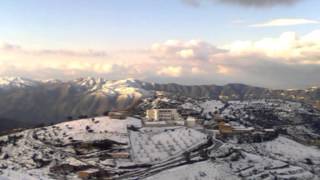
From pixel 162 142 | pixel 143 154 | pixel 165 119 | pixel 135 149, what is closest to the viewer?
pixel 143 154

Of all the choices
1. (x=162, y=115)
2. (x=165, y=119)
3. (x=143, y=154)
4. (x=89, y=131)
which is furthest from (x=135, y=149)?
(x=162, y=115)

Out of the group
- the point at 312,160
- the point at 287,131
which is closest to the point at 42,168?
the point at 312,160

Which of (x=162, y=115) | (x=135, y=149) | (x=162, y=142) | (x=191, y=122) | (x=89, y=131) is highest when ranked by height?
(x=162, y=115)

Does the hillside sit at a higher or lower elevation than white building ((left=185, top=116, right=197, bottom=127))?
lower

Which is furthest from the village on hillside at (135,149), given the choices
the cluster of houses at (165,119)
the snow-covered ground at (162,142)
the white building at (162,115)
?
the white building at (162,115)

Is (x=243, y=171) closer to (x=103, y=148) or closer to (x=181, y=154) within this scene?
(x=181, y=154)

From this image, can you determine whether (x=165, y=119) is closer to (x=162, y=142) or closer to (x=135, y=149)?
(x=162, y=142)

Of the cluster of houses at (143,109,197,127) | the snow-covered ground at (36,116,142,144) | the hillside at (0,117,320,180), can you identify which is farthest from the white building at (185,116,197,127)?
the snow-covered ground at (36,116,142,144)

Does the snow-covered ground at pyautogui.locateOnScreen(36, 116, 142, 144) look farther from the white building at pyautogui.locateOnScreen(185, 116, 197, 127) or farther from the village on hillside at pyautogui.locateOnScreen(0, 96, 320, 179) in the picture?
the white building at pyautogui.locateOnScreen(185, 116, 197, 127)
